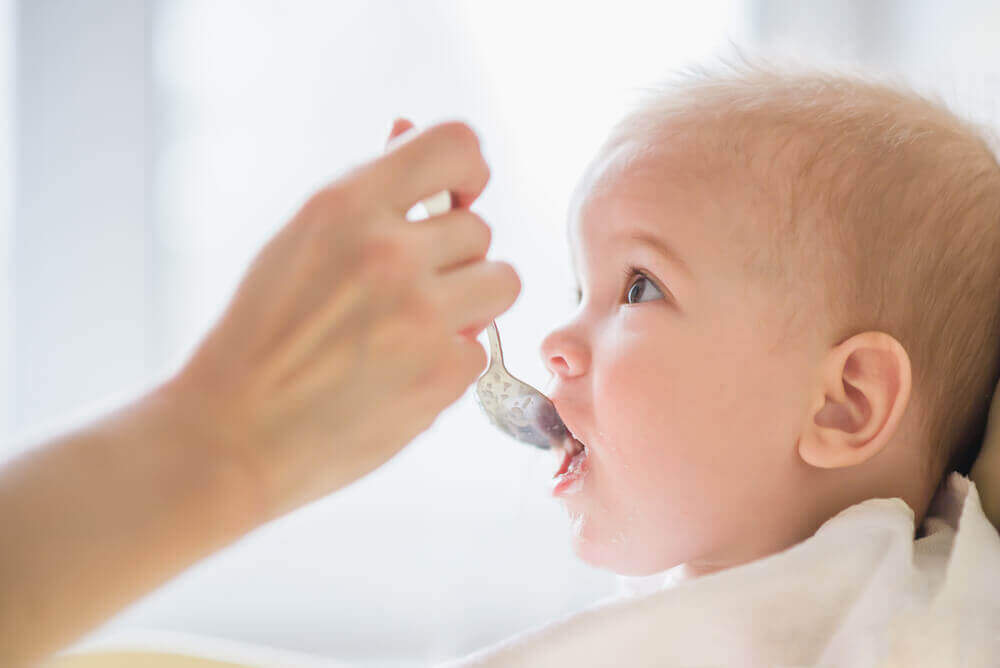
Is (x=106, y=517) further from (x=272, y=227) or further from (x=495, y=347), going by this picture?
(x=272, y=227)

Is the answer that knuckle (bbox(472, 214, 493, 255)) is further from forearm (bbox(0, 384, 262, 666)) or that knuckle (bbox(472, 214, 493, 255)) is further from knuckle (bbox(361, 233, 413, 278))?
forearm (bbox(0, 384, 262, 666))

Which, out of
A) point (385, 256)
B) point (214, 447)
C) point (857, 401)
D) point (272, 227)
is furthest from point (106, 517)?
point (272, 227)

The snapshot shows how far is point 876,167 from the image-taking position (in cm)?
75

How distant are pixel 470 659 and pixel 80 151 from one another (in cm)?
139

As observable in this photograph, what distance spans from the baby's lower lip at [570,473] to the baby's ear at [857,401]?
0.55 ft

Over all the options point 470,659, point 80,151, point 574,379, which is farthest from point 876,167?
point 80,151

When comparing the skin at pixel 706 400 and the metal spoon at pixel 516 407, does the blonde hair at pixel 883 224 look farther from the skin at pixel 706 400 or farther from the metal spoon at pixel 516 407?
the metal spoon at pixel 516 407

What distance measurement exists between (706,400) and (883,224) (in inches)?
7.1

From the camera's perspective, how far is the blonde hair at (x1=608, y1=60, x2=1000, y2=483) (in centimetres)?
73

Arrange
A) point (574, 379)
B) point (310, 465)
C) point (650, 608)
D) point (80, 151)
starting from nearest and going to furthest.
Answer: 1. point (310, 465)
2. point (650, 608)
3. point (574, 379)
4. point (80, 151)

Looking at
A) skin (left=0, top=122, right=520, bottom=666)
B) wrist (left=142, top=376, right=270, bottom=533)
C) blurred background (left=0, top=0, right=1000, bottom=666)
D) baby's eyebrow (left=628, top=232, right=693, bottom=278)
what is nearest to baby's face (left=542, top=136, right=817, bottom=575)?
baby's eyebrow (left=628, top=232, right=693, bottom=278)

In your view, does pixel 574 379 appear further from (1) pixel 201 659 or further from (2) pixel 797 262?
(1) pixel 201 659

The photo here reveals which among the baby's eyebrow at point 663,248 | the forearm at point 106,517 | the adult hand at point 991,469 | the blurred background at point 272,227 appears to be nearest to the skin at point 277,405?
the forearm at point 106,517

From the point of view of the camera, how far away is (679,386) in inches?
30.0
